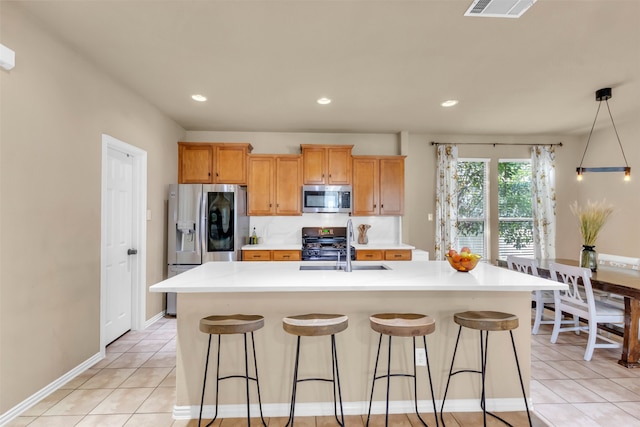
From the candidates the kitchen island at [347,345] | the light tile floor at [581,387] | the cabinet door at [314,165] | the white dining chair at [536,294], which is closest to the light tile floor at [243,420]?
the light tile floor at [581,387]

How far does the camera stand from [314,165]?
5.01 metres

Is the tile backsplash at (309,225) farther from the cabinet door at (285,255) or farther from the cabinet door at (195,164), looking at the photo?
the cabinet door at (195,164)

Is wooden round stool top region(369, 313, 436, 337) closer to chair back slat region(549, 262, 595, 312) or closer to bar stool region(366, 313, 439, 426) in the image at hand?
bar stool region(366, 313, 439, 426)

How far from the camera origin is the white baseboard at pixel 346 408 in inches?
86.8

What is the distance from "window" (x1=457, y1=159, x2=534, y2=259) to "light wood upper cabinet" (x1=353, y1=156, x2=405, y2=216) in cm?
120

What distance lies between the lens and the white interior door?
3.35 metres

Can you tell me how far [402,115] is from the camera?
4.41 meters

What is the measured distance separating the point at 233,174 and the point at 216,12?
2.85m

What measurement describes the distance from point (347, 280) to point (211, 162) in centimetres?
340

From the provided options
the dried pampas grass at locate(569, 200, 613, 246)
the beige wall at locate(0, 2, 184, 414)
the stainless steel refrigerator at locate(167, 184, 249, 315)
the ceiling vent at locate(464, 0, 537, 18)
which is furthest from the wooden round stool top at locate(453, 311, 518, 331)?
the stainless steel refrigerator at locate(167, 184, 249, 315)

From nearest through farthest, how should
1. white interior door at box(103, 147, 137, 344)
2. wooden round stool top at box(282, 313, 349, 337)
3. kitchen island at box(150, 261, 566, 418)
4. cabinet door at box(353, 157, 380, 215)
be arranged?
wooden round stool top at box(282, 313, 349, 337), kitchen island at box(150, 261, 566, 418), white interior door at box(103, 147, 137, 344), cabinet door at box(353, 157, 380, 215)

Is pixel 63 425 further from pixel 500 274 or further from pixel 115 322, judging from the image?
pixel 500 274

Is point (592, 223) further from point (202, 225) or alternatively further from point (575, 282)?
point (202, 225)

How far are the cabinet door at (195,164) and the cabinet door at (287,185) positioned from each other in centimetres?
97
